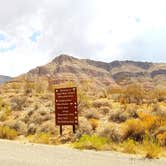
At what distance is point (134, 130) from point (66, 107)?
14.4 ft

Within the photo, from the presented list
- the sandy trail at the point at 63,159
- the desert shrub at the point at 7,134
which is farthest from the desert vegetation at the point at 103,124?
the sandy trail at the point at 63,159

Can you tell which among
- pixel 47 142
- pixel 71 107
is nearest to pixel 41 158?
pixel 47 142

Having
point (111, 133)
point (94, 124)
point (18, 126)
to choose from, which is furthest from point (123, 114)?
point (18, 126)

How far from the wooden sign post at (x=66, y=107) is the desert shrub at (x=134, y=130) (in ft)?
10.00

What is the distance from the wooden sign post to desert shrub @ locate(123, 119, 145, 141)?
120 inches

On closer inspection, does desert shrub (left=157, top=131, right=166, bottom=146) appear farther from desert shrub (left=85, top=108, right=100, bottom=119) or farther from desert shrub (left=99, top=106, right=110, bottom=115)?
desert shrub (left=99, top=106, right=110, bottom=115)

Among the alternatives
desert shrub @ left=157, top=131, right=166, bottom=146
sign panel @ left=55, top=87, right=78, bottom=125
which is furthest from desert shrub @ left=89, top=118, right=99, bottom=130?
desert shrub @ left=157, top=131, right=166, bottom=146

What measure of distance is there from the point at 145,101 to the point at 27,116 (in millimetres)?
9489

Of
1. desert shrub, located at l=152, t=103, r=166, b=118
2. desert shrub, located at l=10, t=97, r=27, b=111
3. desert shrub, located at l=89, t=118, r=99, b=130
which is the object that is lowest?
desert shrub, located at l=89, t=118, r=99, b=130

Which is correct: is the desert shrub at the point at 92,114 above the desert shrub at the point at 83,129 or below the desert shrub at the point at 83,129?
above

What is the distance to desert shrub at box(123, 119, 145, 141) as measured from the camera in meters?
21.9

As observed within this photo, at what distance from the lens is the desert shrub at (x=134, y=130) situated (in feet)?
71.8

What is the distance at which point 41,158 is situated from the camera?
47.9ft

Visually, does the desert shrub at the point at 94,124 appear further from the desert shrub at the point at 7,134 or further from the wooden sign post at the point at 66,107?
the desert shrub at the point at 7,134
